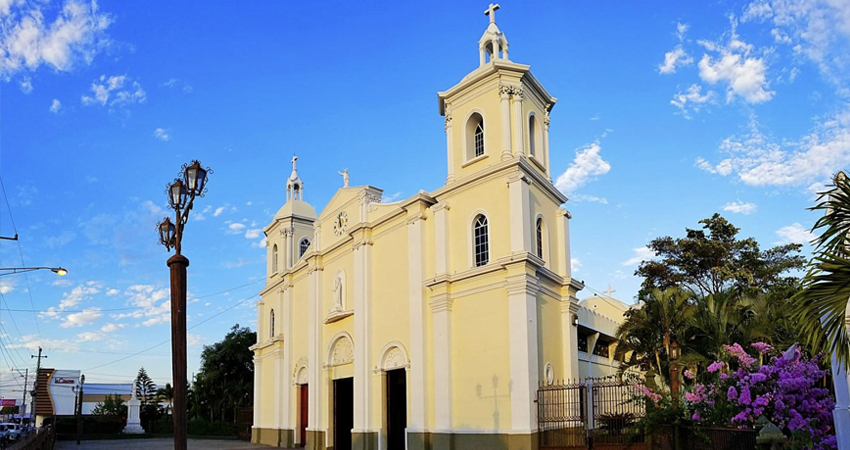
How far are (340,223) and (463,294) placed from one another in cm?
926

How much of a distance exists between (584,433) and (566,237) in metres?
7.33

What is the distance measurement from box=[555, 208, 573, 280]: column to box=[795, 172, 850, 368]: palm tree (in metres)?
15.6

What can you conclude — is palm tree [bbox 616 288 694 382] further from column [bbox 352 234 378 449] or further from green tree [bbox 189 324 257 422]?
green tree [bbox 189 324 257 422]

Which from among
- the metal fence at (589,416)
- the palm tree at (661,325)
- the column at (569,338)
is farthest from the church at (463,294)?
the palm tree at (661,325)

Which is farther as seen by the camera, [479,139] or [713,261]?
[713,261]

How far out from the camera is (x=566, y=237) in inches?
963

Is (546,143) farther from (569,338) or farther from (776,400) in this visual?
(776,400)

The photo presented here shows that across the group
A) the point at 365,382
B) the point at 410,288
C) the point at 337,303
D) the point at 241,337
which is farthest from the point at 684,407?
the point at 241,337

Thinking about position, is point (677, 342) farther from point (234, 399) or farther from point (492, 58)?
point (234, 399)

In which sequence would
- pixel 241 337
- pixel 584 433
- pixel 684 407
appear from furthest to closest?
pixel 241 337 → pixel 584 433 → pixel 684 407

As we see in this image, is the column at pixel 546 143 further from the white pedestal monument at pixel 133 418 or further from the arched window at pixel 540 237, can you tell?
the white pedestal monument at pixel 133 418

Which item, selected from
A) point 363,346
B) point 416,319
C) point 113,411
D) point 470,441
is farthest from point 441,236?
point 113,411

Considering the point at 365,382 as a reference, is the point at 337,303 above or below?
above

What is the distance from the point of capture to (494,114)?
23438 millimetres
